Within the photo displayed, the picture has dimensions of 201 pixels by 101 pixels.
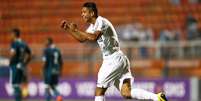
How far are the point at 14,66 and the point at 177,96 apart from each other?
668 cm

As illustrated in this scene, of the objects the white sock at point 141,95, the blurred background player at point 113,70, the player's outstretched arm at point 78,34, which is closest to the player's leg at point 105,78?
the blurred background player at point 113,70

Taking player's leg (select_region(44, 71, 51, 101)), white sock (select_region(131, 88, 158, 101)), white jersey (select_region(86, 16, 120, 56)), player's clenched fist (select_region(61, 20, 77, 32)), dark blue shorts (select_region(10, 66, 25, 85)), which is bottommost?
player's leg (select_region(44, 71, 51, 101))

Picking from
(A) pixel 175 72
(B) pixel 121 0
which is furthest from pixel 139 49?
(B) pixel 121 0

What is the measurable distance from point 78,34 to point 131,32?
15.2 m

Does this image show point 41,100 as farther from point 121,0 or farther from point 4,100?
point 121,0

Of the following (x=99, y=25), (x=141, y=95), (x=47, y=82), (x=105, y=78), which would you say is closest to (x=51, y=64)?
(x=47, y=82)

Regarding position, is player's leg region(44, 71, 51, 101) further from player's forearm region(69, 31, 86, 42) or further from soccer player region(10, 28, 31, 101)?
player's forearm region(69, 31, 86, 42)

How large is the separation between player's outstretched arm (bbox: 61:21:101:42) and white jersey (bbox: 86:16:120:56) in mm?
221

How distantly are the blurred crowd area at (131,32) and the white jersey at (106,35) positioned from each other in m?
10.5

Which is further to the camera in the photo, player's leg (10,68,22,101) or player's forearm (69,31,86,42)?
player's leg (10,68,22,101)

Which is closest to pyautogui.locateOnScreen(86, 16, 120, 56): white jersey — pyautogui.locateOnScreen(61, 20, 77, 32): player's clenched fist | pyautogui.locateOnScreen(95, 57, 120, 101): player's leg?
pyautogui.locateOnScreen(95, 57, 120, 101): player's leg

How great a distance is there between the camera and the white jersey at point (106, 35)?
11.2 metres

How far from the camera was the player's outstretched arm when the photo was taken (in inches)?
416

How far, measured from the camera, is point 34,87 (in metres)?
24.0
